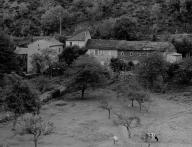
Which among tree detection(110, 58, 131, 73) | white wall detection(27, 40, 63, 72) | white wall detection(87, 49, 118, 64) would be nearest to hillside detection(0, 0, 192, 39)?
white wall detection(87, 49, 118, 64)

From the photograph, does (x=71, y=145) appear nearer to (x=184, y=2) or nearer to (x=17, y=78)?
(x=17, y=78)

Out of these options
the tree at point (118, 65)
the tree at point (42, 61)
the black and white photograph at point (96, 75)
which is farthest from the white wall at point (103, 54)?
the tree at point (42, 61)

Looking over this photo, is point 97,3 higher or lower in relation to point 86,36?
higher

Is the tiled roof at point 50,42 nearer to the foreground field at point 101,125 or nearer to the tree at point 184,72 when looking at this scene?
the foreground field at point 101,125

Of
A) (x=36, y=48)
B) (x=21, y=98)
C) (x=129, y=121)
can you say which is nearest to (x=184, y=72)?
(x=129, y=121)

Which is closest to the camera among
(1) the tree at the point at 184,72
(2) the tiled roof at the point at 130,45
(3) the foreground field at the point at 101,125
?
(3) the foreground field at the point at 101,125

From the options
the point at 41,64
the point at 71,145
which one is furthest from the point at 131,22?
the point at 71,145
